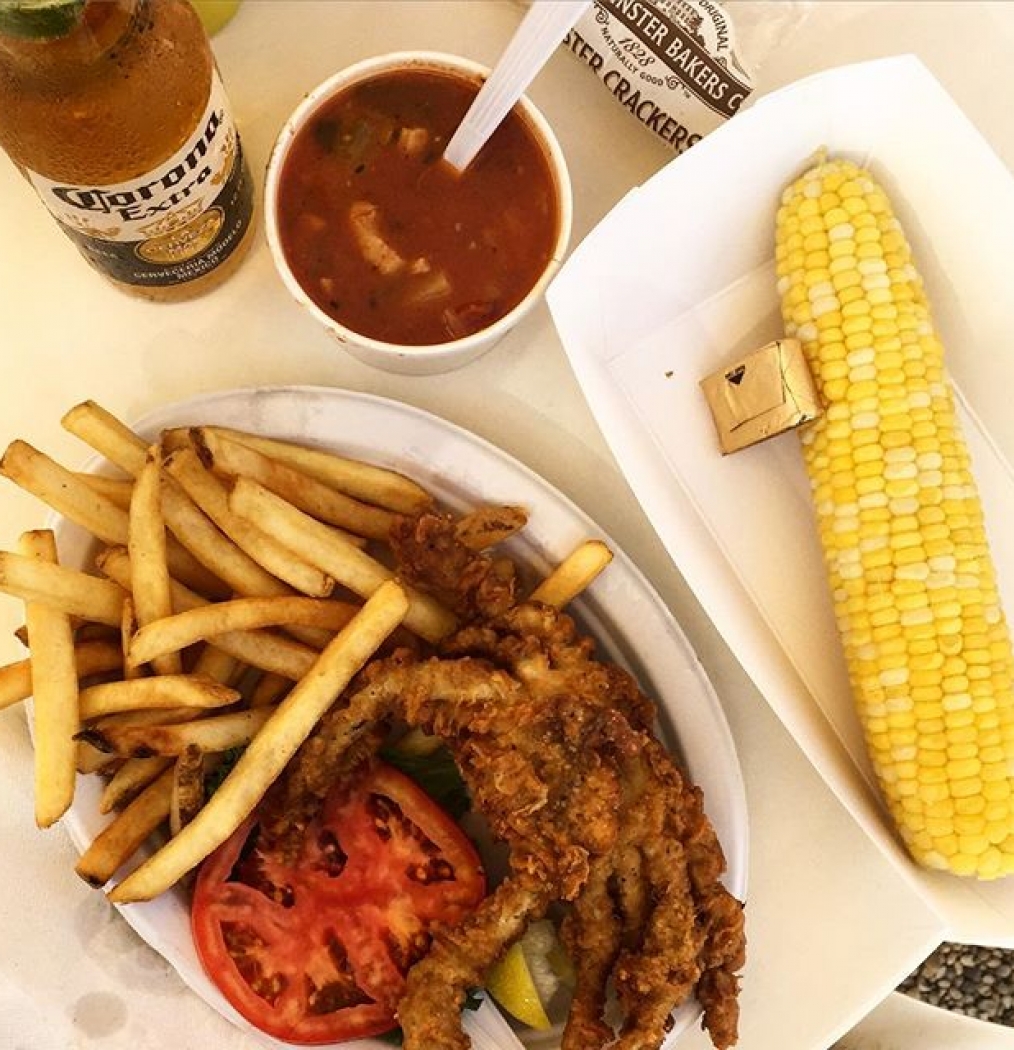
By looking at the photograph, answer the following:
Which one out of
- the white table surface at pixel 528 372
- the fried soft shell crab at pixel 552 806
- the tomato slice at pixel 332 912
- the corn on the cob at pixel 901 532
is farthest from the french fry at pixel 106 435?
the corn on the cob at pixel 901 532

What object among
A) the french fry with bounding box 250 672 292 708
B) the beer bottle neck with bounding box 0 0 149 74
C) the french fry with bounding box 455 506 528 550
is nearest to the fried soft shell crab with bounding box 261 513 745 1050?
the french fry with bounding box 455 506 528 550

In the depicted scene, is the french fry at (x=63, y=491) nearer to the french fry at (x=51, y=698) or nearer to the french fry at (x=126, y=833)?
the french fry at (x=51, y=698)

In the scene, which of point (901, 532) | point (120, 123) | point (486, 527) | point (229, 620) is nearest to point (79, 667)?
point (229, 620)

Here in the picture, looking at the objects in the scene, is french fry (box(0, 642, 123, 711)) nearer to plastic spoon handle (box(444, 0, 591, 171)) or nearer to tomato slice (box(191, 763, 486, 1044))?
tomato slice (box(191, 763, 486, 1044))

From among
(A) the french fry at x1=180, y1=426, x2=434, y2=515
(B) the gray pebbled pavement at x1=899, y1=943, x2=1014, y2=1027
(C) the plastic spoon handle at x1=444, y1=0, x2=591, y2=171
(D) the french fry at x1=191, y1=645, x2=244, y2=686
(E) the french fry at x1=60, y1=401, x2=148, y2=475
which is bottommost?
(B) the gray pebbled pavement at x1=899, y1=943, x2=1014, y2=1027

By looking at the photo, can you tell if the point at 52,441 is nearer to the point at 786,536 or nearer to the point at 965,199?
the point at 786,536
